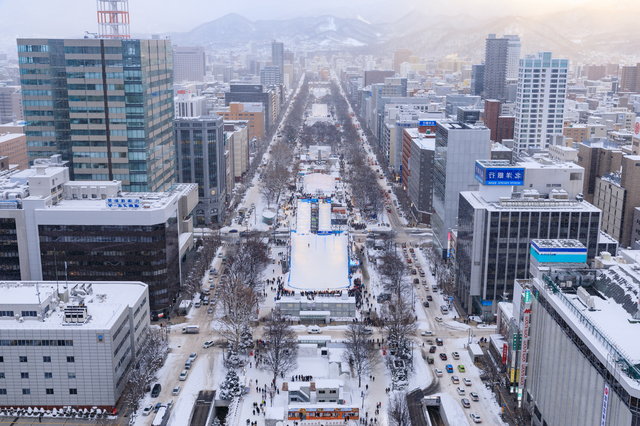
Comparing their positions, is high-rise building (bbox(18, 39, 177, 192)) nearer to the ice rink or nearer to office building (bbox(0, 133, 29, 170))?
the ice rink

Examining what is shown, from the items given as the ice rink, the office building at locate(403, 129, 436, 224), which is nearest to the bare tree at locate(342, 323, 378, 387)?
the ice rink

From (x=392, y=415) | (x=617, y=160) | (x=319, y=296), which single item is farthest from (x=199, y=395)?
(x=617, y=160)

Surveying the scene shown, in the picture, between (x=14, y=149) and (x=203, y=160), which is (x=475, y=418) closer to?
(x=203, y=160)

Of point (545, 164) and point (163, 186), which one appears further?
point (163, 186)

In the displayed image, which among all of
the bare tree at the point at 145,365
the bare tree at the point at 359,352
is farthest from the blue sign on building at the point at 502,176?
the bare tree at the point at 145,365

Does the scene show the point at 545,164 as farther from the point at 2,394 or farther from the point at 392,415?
the point at 2,394

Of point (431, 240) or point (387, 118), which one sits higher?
point (387, 118)
